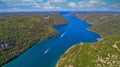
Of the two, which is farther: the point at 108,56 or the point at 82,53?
the point at 82,53

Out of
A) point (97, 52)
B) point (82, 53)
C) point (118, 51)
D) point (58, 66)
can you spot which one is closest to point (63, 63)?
point (58, 66)

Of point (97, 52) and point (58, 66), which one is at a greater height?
point (97, 52)

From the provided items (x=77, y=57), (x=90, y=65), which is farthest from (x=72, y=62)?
(x=90, y=65)

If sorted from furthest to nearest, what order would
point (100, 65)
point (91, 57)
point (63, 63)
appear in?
point (63, 63)
point (91, 57)
point (100, 65)

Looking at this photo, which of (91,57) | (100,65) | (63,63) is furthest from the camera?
(63,63)

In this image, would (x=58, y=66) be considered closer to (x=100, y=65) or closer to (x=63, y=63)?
(x=63, y=63)

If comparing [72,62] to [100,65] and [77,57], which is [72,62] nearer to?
[77,57]

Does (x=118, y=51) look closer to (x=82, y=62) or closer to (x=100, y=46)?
(x=100, y=46)

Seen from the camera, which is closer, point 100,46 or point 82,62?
point 82,62

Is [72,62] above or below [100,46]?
below
